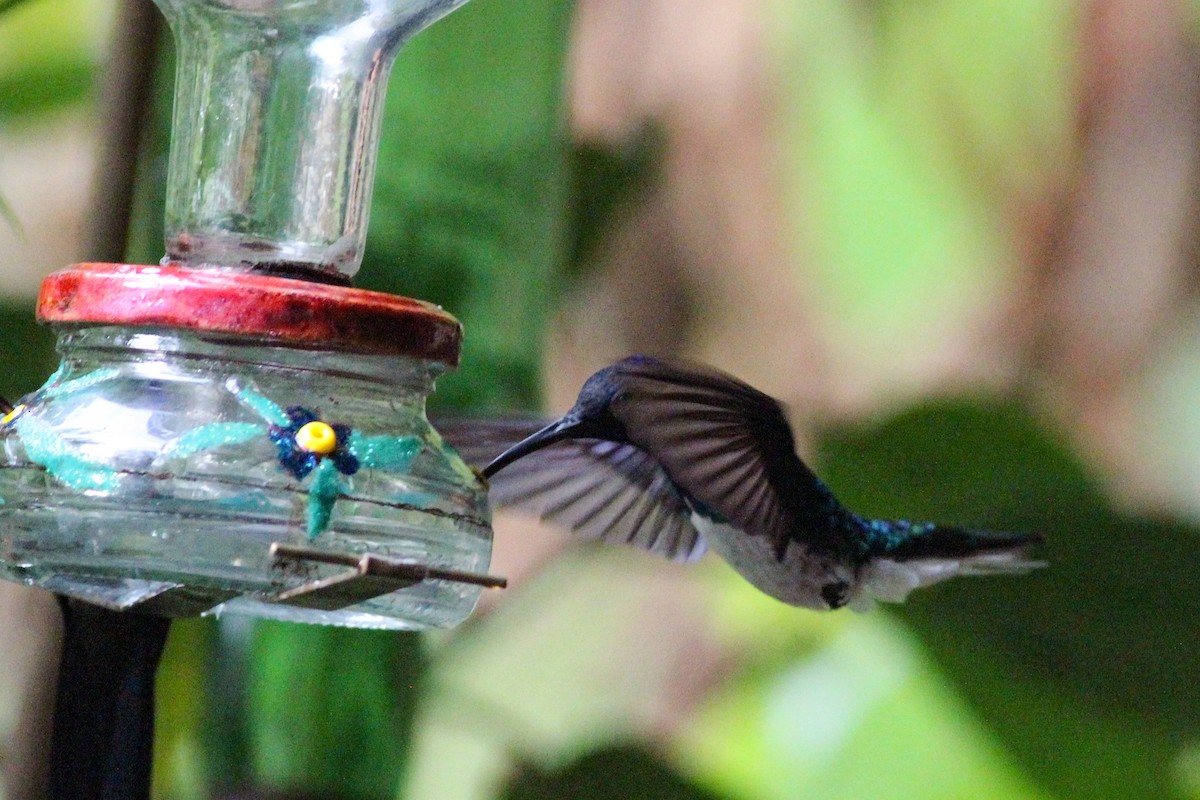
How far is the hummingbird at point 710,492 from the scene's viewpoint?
102 centimetres

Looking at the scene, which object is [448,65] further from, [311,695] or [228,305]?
[228,305]

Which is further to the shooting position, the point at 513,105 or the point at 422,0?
the point at 513,105

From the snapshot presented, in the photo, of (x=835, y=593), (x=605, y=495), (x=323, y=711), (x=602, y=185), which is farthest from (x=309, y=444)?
(x=602, y=185)

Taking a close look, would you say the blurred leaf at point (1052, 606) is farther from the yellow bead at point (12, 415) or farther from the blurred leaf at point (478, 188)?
the yellow bead at point (12, 415)

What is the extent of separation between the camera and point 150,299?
71cm

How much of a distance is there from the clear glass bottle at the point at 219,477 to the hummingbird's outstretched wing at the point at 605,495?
0.40 m

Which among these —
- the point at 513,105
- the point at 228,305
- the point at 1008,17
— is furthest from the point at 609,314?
the point at 228,305

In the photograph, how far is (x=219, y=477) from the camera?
71cm

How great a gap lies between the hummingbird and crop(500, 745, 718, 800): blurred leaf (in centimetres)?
44

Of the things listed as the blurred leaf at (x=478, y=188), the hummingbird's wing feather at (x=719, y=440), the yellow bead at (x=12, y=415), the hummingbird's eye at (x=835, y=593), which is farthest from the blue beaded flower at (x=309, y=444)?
the blurred leaf at (x=478, y=188)

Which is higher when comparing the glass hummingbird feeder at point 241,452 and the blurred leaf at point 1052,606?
the glass hummingbird feeder at point 241,452

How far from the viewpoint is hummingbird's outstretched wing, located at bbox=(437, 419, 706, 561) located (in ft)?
4.02

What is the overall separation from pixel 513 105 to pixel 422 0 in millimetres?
766

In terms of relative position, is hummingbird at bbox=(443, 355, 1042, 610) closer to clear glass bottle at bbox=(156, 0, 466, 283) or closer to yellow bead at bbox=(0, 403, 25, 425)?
clear glass bottle at bbox=(156, 0, 466, 283)
